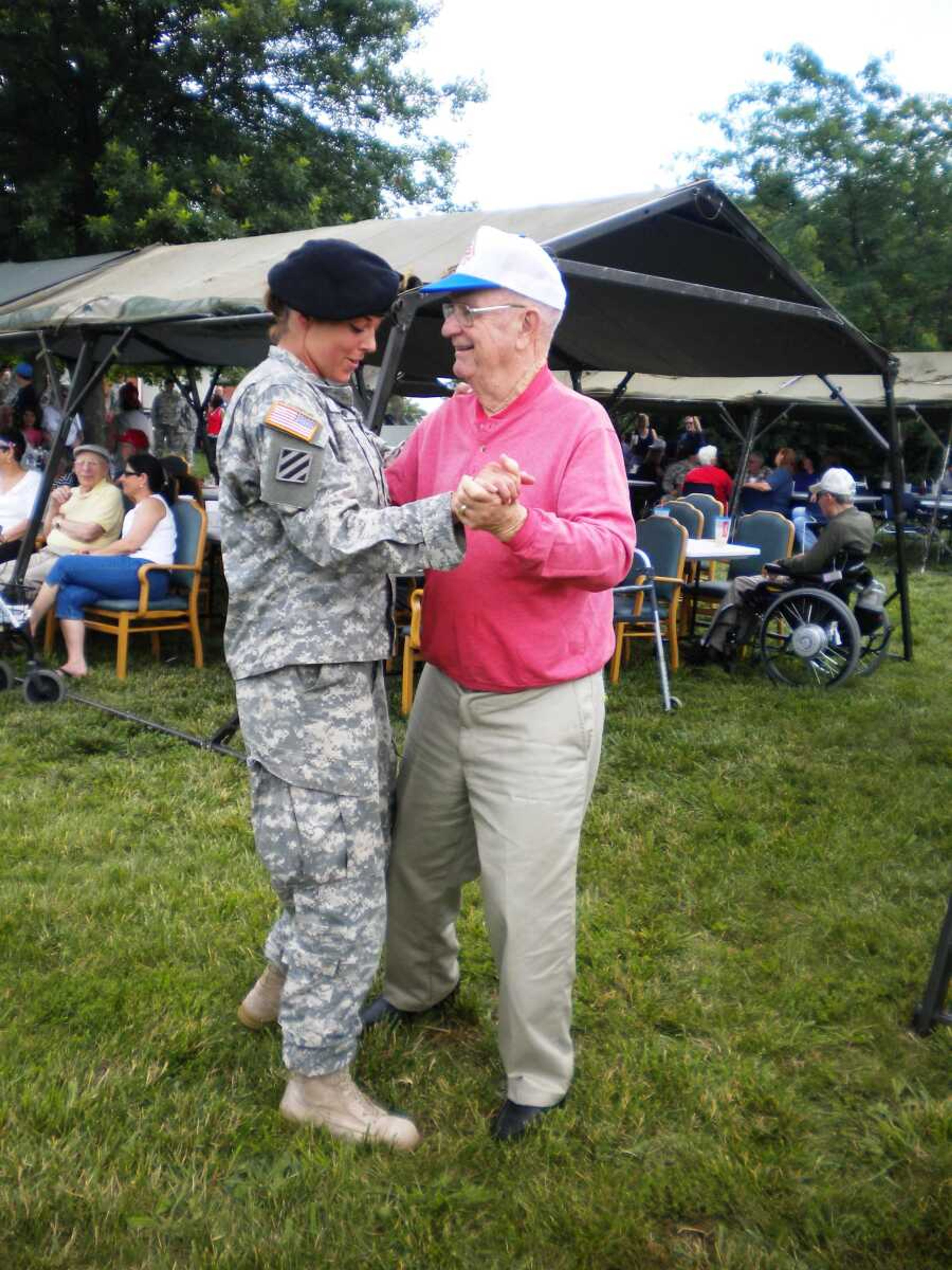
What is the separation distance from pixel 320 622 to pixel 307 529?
22cm

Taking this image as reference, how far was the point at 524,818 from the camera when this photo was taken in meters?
2.39

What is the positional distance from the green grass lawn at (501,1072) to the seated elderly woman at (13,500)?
311cm

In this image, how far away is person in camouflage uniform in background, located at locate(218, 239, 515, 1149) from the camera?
2131 millimetres

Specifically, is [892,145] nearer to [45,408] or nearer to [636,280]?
[45,408]

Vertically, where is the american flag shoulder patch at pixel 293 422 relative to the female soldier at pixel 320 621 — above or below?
above

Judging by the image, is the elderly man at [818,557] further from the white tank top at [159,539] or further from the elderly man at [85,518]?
the elderly man at [85,518]

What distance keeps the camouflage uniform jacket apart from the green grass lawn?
1.06 metres

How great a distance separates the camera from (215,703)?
6.19 m

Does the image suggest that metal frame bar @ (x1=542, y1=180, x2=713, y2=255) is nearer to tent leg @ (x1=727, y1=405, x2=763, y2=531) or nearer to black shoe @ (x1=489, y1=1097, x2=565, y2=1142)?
black shoe @ (x1=489, y1=1097, x2=565, y2=1142)

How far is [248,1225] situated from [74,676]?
4942 mm

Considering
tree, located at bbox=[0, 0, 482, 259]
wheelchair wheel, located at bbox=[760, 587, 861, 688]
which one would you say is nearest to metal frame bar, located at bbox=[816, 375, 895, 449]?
wheelchair wheel, located at bbox=[760, 587, 861, 688]

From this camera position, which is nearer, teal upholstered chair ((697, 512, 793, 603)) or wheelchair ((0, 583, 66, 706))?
wheelchair ((0, 583, 66, 706))

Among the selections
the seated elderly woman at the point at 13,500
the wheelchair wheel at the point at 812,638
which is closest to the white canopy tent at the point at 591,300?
the seated elderly woman at the point at 13,500

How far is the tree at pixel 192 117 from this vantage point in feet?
44.0
